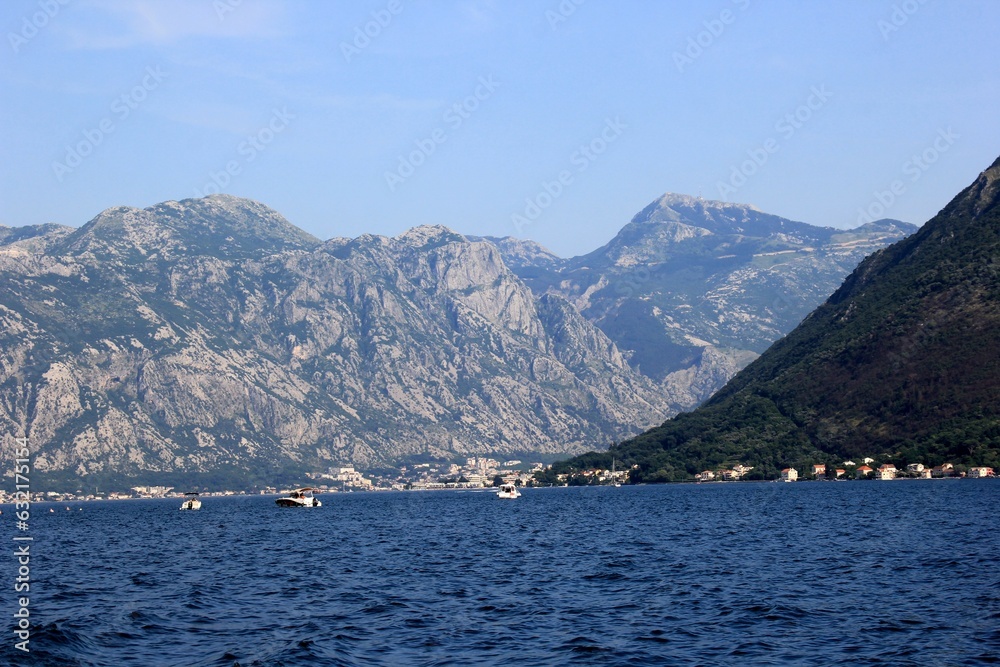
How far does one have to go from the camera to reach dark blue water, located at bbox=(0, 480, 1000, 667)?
53438mm

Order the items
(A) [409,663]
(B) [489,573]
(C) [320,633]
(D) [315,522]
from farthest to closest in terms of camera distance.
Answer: (D) [315,522] < (B) [489,573] < (C) [320,633] < (A) [409,663]

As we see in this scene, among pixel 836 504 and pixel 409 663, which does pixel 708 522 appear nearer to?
pixel 836 504

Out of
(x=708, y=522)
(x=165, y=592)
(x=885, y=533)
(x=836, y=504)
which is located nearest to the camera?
(x=165, y=592)

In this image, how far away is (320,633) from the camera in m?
60.0

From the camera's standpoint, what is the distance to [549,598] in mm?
71312

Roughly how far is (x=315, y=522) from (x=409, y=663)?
481 feet

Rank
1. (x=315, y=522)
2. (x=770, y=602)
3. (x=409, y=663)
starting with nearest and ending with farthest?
(x=409, y=663)
(x=770, y=602)
(x=315, y=522)

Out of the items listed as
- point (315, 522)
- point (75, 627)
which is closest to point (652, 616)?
point (75, 627)

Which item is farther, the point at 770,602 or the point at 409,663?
the point at 770,602

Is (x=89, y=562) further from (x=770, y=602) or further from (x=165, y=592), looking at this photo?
(x=770, y=602)

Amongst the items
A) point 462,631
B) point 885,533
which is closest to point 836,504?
point 885,533

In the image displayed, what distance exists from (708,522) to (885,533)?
118 ft

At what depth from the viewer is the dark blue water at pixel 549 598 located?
53.4 metres

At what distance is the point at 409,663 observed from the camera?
51.8 meters
